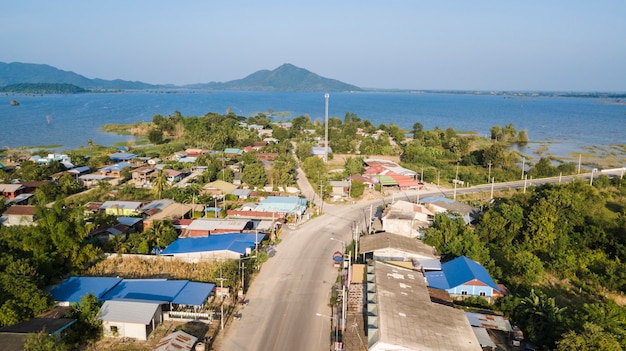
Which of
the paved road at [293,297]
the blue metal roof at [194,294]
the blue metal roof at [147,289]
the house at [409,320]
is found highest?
the house at [409,320]

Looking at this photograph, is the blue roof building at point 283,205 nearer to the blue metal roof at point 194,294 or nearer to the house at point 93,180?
the blue metal roof at point 194,294

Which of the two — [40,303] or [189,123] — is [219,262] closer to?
[40,303]

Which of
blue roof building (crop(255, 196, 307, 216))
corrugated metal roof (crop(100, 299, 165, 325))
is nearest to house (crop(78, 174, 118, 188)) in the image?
blue roof building (crop(255, 196, 307, 216))

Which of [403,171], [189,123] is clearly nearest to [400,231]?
[403,171]

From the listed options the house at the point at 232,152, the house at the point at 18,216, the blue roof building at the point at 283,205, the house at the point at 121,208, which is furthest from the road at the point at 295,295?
the house at the point at 232,152

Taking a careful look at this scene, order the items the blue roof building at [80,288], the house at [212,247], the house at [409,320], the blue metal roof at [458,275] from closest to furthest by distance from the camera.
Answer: the house at [409,320] → the blue roof building at [80,288] → the blue metal roof at [458,275] → the house at [212,247]

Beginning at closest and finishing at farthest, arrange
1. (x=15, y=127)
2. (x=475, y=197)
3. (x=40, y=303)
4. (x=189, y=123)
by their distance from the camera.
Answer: (x=40, y=303), (x=475, y=197), (x=189, y=123), (x=15, y=127)
